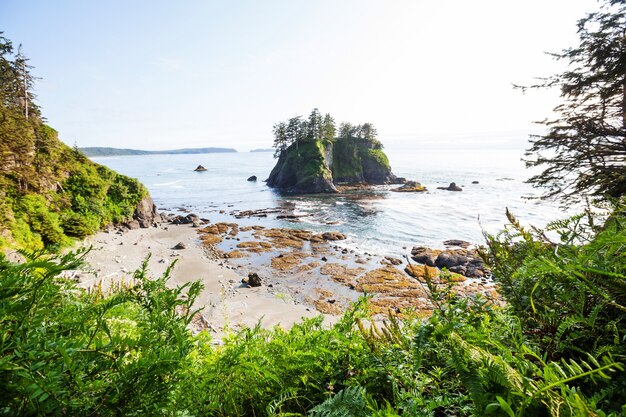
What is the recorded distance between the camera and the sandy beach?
1546cm

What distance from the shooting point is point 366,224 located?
3778 centimetres

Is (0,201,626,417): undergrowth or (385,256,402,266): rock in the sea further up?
(0,201,626,417): undergrowth

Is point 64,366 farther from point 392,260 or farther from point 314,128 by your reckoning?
point 314,128

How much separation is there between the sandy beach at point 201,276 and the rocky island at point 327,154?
43.2 m

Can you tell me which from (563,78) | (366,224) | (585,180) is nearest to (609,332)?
(585,180)

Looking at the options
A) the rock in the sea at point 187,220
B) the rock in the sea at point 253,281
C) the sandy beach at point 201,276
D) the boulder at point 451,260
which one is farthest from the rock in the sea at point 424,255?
the rock in the sea at point 187,220

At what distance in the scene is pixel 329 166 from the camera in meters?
76.1

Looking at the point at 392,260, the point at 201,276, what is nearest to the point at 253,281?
the point at 201,276

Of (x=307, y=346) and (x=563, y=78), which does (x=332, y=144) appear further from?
(x=307, y=346)

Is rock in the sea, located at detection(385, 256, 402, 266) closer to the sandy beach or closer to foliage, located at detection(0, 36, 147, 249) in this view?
the sandy beach

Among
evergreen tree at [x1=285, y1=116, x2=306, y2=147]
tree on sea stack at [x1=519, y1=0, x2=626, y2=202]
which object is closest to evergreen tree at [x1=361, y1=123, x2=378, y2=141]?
evergreen tree at [x1=285, y1=116, x2=306, y2=147]

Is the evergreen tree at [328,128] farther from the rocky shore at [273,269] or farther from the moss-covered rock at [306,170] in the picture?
the rocky shore at [273,269]

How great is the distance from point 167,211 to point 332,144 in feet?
157

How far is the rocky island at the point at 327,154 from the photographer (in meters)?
70.9
